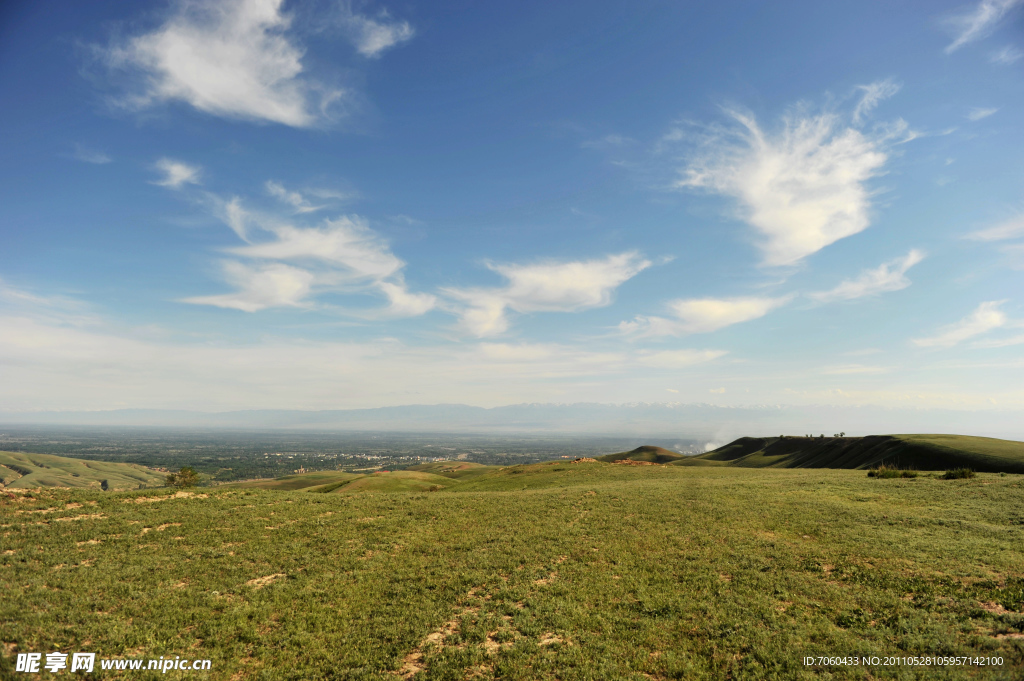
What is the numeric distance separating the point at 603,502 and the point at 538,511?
224 inches

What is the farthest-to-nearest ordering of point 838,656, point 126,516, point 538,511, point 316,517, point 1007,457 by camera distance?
point 1007,457
point 538,511
point 316,517
point 126,516
point 838,656

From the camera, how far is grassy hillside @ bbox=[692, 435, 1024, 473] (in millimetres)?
45562

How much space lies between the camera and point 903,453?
58156 mm

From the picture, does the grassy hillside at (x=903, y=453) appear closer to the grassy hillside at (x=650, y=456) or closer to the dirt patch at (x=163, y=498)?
the grassy hillside at (x=650, y=456)

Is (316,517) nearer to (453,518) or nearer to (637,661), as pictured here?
(453,518)

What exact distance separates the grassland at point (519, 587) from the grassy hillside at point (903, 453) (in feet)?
89.9

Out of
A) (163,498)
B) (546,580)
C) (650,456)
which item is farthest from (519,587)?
(650,456)

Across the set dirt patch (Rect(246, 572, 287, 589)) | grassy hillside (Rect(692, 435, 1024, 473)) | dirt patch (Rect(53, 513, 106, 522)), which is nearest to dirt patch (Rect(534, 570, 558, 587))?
dirt patch (Rect(246, 572, 287, 589))

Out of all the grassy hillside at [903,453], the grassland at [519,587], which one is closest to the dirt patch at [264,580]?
the grassland at [519,587]

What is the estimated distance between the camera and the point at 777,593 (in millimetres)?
14836

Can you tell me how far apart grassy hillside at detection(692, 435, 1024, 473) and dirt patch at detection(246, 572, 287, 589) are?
211 ft

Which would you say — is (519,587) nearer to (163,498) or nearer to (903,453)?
(163,498)

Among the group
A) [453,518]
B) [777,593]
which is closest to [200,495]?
[453,518]

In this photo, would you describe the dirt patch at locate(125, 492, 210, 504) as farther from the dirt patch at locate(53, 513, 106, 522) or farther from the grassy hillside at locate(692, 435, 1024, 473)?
the grassy hillside at locate(692, 435, 1024, 473)
